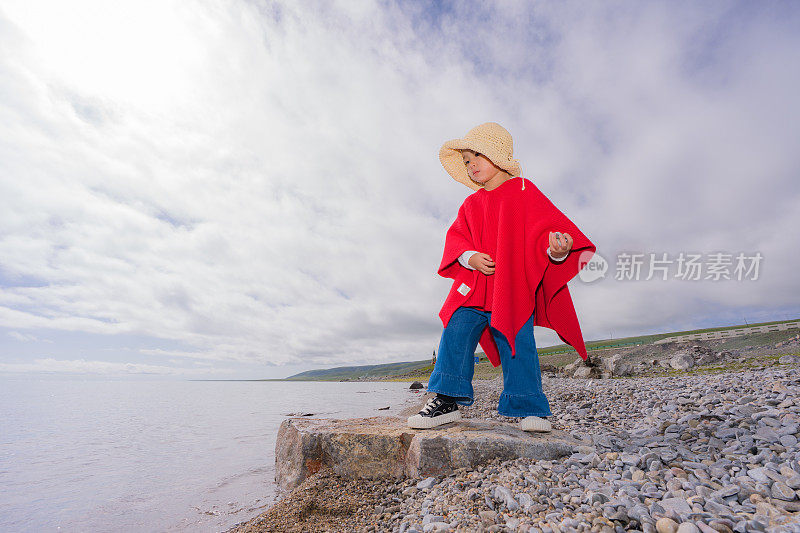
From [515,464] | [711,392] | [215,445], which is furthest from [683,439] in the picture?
[215,445]

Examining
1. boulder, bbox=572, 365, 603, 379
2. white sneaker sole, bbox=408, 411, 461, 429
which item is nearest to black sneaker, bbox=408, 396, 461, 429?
white sneaker sole, bbox=408, 411, 461, 429

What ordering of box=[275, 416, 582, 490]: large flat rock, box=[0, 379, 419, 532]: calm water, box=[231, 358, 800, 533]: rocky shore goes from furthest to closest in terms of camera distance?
1. box=[0, 379, 419, 532]: calm water
2. box=[275, 416, 582, 490]: large flat rock
3. box=[231, 358, 800, 533]: rocky shore

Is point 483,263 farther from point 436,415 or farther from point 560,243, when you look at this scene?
point 436,415

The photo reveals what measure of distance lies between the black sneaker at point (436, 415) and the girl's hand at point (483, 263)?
1690mm

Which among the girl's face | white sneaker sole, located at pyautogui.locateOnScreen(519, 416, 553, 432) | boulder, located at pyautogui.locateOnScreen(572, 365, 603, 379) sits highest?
the girl's face

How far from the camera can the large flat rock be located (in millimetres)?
3799

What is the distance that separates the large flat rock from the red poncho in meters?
0.94

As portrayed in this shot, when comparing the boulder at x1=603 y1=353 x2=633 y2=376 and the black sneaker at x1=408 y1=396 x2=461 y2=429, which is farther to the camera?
the boulder at x1=603 y1=353 x2=633 y2=376

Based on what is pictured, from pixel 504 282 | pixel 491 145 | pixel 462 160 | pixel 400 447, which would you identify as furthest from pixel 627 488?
pixel 462 160

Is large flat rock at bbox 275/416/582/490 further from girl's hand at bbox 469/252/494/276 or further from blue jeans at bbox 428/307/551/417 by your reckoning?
girl's hand at bbox 469/252/494/276

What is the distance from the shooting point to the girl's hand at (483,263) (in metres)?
4.19

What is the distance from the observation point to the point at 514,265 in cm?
422

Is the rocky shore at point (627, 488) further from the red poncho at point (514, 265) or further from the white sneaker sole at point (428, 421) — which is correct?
the red poncho at point (514, 265)

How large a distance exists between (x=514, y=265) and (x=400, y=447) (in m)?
2.56
